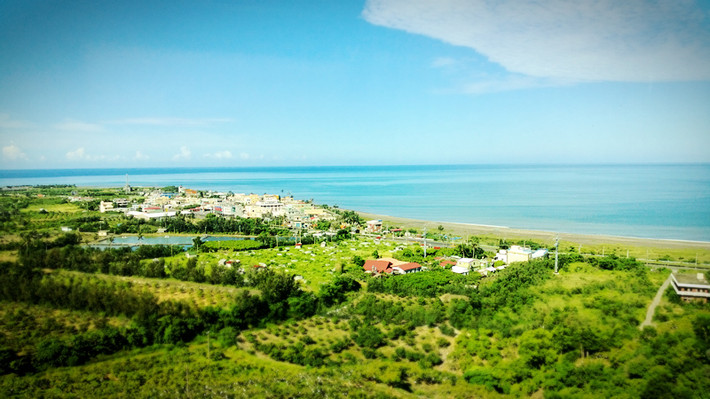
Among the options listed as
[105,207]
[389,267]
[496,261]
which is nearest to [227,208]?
[105,207]

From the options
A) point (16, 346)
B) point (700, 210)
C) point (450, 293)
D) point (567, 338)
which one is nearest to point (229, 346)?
point (16, 346)

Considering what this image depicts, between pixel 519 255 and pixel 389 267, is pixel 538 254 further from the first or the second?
pixel 389 267

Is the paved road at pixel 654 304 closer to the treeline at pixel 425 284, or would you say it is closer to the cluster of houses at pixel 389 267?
the treeline at pixel 425 284

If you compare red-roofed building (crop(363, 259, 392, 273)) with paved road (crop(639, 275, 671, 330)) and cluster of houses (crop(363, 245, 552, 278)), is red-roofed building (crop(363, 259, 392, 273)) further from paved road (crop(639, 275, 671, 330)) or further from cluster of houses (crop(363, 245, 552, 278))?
paved road (crop(639, 275, 671, 330))

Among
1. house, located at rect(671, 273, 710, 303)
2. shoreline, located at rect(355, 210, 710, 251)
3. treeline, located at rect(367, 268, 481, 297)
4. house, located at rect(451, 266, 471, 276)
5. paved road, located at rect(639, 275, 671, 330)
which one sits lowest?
shoreline, located at rect(355, 210, 710, 251)

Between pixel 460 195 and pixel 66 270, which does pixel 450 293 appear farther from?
pixel 460 195

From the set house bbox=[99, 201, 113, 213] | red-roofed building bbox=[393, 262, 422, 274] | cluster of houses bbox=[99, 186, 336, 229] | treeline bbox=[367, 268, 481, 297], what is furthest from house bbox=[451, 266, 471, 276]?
house bbox=[99, 201, 113, 213]
